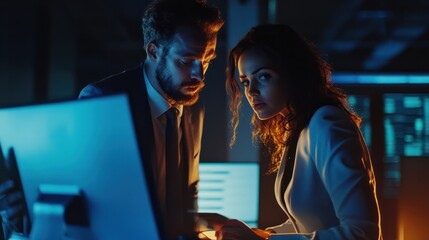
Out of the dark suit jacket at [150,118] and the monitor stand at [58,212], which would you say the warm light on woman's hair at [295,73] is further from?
the monitor stand at [58,212]

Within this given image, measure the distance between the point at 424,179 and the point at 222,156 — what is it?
2019 mm

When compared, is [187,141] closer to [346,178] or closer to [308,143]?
[308,143]

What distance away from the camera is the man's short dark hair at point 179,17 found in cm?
147

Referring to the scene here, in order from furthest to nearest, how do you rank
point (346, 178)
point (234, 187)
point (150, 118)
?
point (234, 187)
point (150, 118)
point (346, 178)

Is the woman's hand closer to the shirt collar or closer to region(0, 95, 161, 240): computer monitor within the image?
region(0, 95, 161, 240): computer monitor

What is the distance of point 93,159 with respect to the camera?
28.5 inches

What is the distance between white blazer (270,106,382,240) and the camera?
3.26ft

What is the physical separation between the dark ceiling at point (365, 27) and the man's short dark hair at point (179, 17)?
2.51 meters

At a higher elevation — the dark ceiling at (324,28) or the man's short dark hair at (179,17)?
the dark ceiling at (324,28)

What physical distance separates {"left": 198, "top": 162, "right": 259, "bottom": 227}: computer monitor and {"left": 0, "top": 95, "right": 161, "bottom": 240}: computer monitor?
46.2 inches

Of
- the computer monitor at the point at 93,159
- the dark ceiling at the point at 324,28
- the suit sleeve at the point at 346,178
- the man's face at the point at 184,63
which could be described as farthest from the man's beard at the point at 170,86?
the dark ceiling at the point at 324,28

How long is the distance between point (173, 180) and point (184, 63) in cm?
37

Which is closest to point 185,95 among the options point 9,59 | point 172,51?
point 172,51

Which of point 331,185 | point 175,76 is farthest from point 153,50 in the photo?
point 331,185
